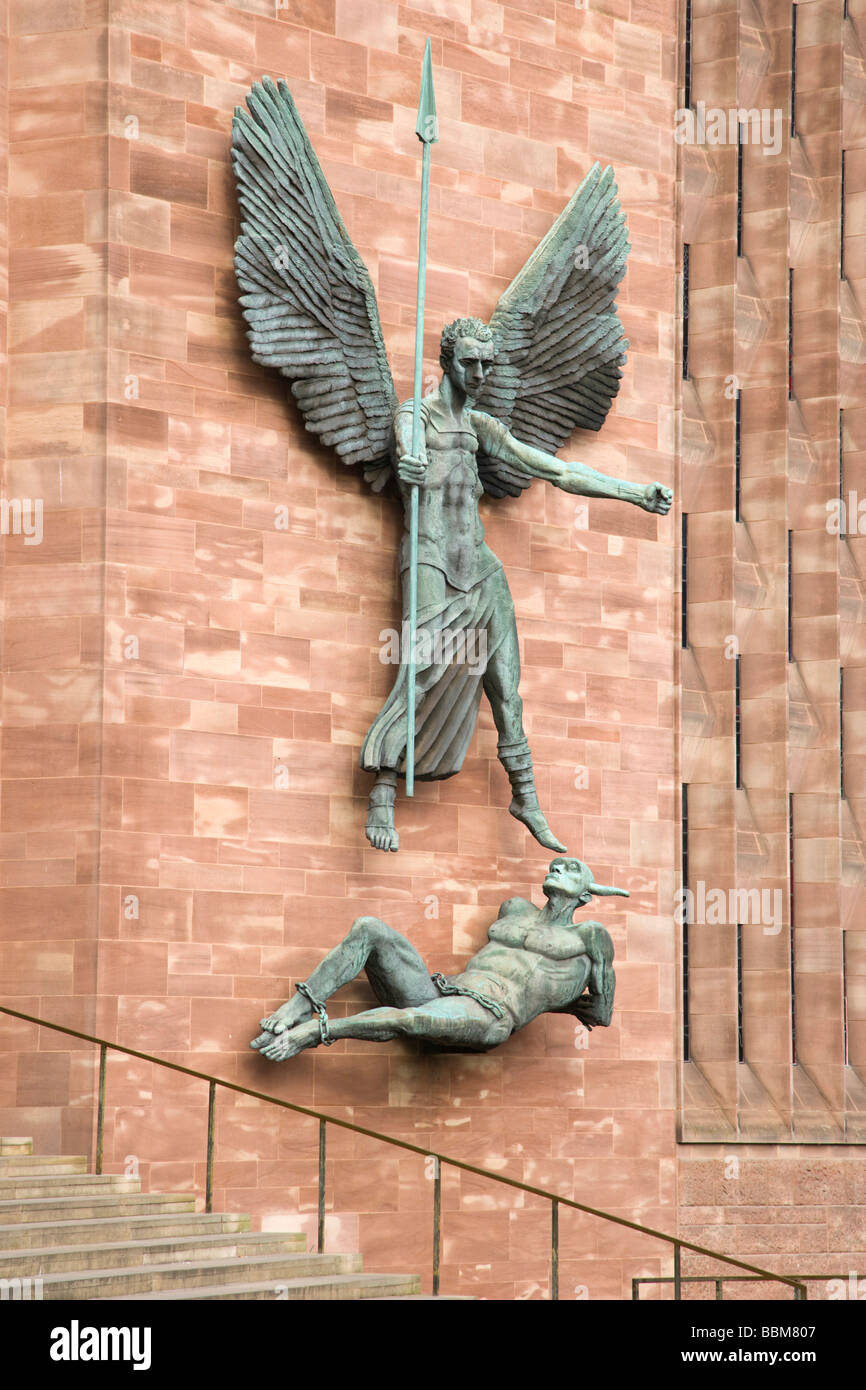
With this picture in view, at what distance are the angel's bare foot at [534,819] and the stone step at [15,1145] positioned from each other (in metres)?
4.23

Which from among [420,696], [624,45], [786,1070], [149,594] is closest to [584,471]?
[420,696]

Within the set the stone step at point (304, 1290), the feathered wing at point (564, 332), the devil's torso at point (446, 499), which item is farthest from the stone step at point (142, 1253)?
the feathered wing at point (564, 332)

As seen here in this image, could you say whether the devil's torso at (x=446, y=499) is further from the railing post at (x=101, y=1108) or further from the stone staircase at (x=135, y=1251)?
the stone staircase at (x=135, y=1251)

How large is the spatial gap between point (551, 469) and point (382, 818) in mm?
2644

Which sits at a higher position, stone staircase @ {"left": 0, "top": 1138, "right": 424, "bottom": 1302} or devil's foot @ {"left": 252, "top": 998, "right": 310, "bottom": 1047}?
devil's foot @ {"left": 252, "top": 998, "right": 310, "bottom": 1047}

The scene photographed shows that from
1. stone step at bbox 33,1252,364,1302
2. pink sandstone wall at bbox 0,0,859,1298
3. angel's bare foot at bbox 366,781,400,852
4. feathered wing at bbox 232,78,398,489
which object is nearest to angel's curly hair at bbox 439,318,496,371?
feathered wing at bbox 232,78,398,489

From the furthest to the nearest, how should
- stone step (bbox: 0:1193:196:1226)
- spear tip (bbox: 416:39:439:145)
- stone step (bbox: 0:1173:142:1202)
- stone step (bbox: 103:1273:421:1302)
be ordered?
spear tip (bbox: 416:39:439:145), stone step (bbox: 0:1173:142:1202), stone step (bbox: 0:1193:196:1226), stone step (bbox: 103:1273:421:1302)

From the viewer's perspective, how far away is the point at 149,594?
14.1m

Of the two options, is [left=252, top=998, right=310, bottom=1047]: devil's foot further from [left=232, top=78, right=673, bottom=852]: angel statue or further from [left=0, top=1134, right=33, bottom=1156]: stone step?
[left=0, top=1134, right=33, bottom=1156]: stone step

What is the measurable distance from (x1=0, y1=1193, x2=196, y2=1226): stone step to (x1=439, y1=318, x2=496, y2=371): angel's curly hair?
5.94 meters

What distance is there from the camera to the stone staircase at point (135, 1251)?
1062 centimetres

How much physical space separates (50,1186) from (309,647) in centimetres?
430

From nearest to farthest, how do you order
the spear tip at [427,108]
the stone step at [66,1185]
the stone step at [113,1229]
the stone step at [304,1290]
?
1. the stone step at [304,1290]
2. the stone step at [113,1229]
3. the stone step at [66,1185]
4. the spear tip at [427,108]

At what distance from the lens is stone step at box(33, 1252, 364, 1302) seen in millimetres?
10422
